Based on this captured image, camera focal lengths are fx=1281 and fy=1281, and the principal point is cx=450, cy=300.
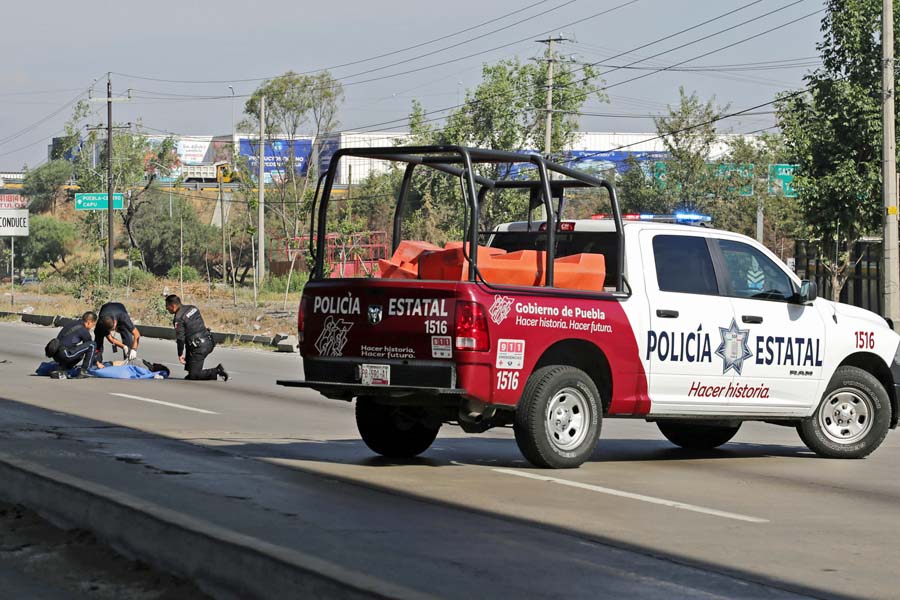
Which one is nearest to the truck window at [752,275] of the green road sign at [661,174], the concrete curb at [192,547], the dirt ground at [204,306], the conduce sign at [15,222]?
the concrete curb at [192,547]

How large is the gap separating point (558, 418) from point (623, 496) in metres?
1.19

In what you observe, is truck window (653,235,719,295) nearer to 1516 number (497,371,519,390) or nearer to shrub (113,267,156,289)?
1516 number (497,371,519,390)

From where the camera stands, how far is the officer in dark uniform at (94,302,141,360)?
70.5ft

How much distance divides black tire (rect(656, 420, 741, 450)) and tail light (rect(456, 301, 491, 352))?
13.2 ft

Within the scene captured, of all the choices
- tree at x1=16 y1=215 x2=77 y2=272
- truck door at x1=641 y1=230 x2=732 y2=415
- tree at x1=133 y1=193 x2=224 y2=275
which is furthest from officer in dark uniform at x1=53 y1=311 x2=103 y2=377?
tree at x1=16 y1=215 x2=77 y2=272

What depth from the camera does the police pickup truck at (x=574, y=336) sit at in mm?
9859

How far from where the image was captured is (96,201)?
228ft

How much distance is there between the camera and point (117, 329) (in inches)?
867

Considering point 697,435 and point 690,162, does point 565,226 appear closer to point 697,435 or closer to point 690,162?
point 697,435

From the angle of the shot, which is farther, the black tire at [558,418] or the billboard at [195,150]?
the billboard at [195,150]

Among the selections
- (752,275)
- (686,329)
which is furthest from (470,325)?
(752,275)

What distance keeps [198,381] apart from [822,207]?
1861cm

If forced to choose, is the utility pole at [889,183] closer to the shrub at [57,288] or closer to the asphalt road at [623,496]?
the asphalt road at [623,496]

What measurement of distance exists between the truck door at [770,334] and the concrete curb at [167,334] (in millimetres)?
19408
